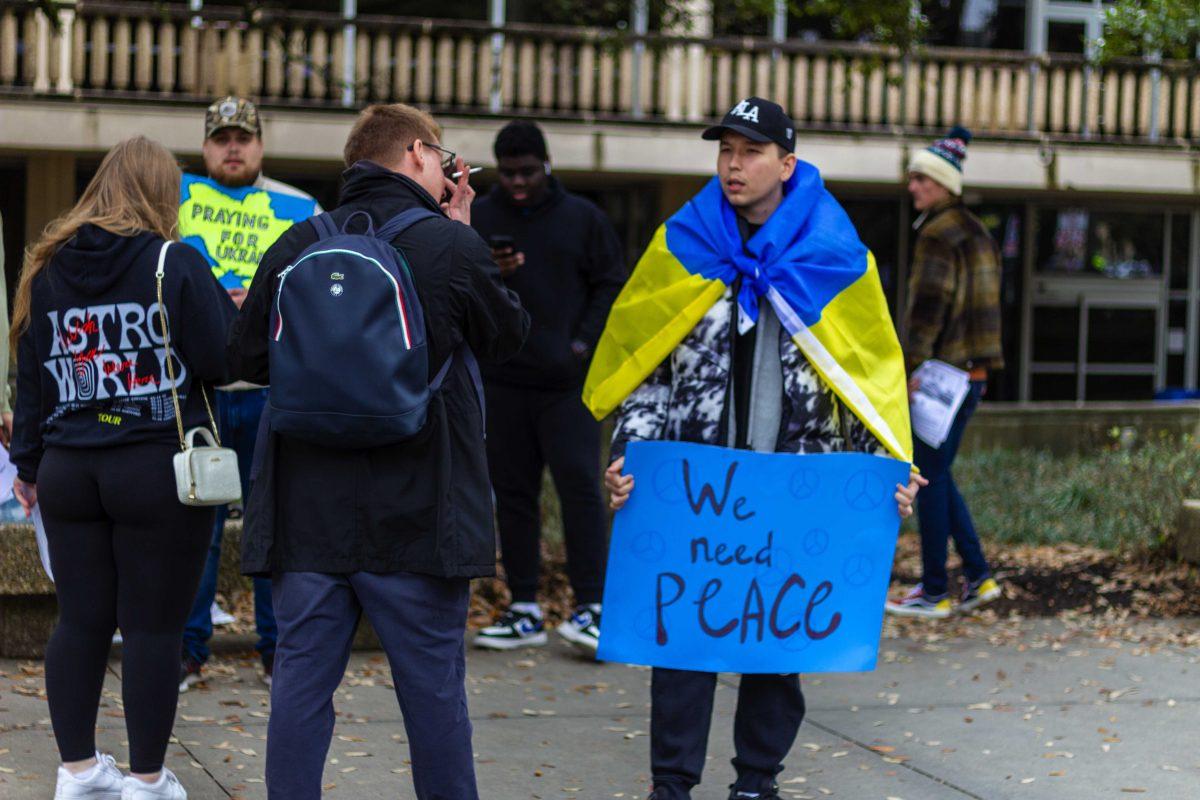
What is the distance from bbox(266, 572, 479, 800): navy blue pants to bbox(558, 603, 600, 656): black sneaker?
283 centimetres

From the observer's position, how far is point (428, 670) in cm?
344

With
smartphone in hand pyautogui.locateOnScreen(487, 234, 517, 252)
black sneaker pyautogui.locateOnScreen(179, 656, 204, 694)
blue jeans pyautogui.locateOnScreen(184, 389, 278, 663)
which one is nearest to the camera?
blue jeans pyautogui.locateOnScreen(184, 389, 278, 663)

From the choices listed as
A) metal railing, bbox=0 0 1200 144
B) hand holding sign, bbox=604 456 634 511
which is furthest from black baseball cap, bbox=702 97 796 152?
metal railing, bbox=0 0 1200 144

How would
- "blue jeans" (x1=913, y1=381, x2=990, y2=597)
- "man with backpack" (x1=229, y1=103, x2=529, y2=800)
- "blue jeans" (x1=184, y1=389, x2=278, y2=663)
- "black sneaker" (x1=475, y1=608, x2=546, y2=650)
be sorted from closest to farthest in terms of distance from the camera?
"man with backpack" (x1=229, y1=103, x2=529, y2=800)
"blue jeans" (x1=184, y1=389, x2=278, y2=663)
"black sneaker" (x1=475, y1=608, x2=546, y2=650)
"blue jeans" (x1=913, y1=381, x2=990, y2=597)

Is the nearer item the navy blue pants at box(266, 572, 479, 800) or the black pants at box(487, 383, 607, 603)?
the navy blue pants at box(266, 572, 479, 800)

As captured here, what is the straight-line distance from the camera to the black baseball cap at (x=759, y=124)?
4180mm

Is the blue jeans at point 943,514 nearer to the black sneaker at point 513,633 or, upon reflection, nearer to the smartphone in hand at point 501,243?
the black sneaker at point 513,633

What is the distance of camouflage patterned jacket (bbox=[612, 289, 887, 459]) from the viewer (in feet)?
13.8

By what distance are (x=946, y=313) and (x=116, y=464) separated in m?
4.15

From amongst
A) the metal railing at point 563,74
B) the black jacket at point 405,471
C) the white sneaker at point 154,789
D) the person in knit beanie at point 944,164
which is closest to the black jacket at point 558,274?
the person in knit beanie at point 944,164

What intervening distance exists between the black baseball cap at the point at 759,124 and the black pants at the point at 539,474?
2228mm

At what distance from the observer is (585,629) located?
6.34 m

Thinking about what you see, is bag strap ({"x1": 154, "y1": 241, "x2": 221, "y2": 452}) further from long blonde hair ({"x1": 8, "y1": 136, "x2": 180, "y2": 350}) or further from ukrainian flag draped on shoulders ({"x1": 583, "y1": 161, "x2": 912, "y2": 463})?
ukrainian flag draped on shoulders ({"x1": 583, "y1": 161, "x2": 912, "y2": 463})

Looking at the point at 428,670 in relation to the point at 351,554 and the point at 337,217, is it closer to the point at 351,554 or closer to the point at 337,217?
the point at 351,554
